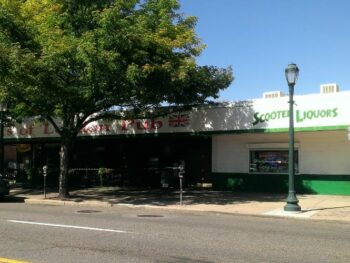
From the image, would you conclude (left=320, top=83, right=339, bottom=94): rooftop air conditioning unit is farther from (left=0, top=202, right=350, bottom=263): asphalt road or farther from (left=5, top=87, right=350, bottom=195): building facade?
(left=0, top=202, right=350, bottom=263): asphalt road

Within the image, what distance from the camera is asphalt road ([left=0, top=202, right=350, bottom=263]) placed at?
Answer: 29.6 feet

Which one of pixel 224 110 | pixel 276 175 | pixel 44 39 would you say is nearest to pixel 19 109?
pixel 44 39

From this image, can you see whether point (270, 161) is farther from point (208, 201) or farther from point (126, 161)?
point (126, 161)

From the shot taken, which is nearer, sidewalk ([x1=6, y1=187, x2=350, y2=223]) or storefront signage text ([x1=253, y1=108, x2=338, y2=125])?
sidewalk ([x1=6, y1=187, x2=350, y2=223])

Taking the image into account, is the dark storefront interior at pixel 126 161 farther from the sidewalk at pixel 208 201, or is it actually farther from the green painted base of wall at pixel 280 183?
the sidewalk at pixel 208 201

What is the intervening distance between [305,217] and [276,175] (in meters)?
7.49

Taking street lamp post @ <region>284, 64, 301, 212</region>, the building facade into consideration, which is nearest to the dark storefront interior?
the building facade

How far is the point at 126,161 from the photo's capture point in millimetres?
27203

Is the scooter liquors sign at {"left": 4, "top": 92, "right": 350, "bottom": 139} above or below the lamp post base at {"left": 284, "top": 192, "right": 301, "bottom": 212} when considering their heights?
above

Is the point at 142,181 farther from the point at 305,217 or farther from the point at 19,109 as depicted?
the point at 305,217

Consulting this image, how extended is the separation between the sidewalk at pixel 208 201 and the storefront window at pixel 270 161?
145 centimetres

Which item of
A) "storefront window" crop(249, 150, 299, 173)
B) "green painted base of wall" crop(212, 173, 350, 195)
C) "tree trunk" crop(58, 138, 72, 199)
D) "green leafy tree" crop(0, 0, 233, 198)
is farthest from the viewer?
"storefront window" crop(249, 150, 299, 173)

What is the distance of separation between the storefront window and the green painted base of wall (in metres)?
0.28

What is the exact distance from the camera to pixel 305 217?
1529 centimetres
